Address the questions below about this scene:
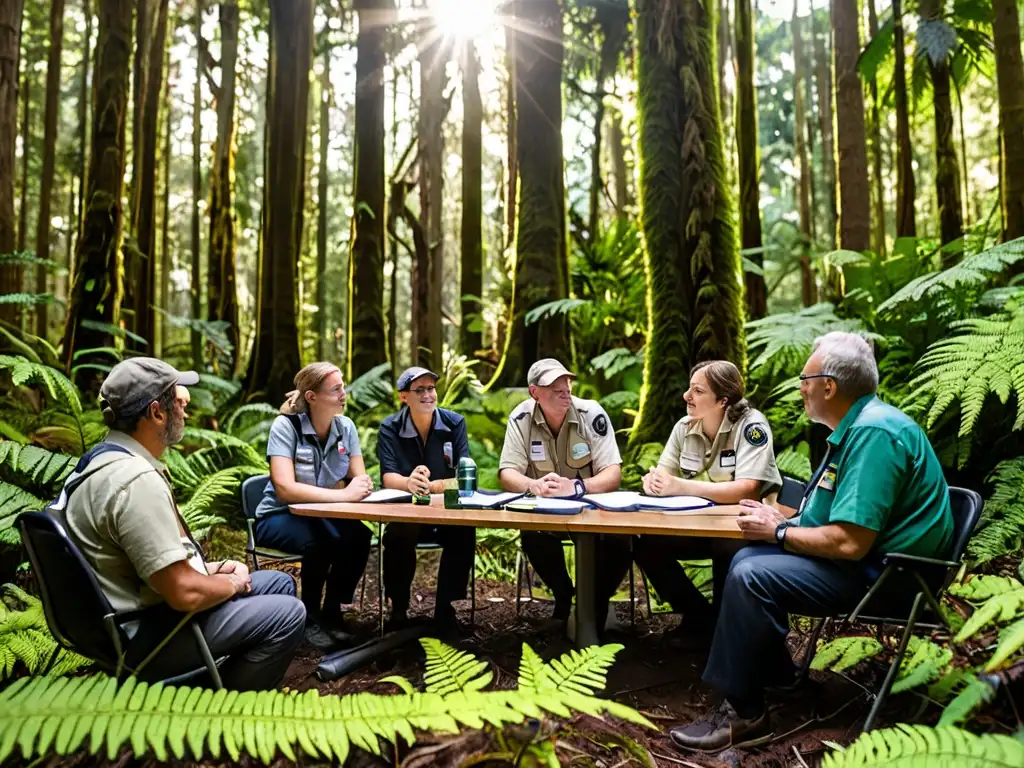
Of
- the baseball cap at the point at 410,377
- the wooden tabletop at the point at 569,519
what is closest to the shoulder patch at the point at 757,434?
the wooden tabletop at the point at 569,519

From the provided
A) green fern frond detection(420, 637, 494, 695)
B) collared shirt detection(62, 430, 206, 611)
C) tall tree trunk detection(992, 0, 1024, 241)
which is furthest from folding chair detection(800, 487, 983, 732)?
tall tree trunk detection(992, 0, 1024, 241)

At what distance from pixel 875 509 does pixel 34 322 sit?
52.8 ft

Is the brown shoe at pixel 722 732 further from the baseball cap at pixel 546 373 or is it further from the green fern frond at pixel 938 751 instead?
the baseball cap at pixel 546 373

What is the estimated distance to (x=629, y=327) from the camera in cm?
960

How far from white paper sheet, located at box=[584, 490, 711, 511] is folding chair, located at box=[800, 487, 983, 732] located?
3.08ft

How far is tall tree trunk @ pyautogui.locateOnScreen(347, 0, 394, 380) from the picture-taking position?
10.6 meters

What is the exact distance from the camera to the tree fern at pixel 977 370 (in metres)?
4.39

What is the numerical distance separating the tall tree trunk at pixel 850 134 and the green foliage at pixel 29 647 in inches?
338

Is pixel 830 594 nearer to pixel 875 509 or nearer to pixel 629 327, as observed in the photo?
pixel 875 509

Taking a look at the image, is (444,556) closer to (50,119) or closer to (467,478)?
(467,478)

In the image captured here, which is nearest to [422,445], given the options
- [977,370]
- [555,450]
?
[555,450]

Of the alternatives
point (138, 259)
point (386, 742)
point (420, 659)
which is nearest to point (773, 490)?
point (420, 659)

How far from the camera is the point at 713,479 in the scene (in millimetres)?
4152

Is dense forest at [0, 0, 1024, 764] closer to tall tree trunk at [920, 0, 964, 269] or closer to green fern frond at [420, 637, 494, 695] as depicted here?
tall tree trunk at [920, 0, 964, 269]
